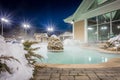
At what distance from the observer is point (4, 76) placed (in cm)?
212

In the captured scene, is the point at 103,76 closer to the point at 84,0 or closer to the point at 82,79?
the point at 82,79

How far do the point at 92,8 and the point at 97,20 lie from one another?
5.07 feet

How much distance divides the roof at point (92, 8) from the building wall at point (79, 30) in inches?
20.7

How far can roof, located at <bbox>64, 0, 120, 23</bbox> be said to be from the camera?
37.3 ft

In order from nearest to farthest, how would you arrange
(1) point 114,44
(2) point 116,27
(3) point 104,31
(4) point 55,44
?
(4) point 55,44, (1) point 114,44, (2) point 116,27, (3) point 104,31

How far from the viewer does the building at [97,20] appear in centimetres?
1138

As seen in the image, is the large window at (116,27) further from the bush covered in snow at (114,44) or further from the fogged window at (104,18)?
the bush covered in snow at (114,44)

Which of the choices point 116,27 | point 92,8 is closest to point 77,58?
point 116,27

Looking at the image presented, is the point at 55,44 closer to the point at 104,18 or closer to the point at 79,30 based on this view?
the point at 104,18

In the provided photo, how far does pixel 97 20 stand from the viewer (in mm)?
13234

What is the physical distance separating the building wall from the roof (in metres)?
0.53

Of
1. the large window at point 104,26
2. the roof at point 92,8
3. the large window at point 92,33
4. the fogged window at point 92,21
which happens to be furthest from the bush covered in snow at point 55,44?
the fogged window at point 92,21

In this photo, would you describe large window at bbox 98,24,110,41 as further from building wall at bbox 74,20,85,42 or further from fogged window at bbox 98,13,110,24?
building wall at bbox 74,20,85,42

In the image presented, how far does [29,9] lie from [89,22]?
17.0 metres
